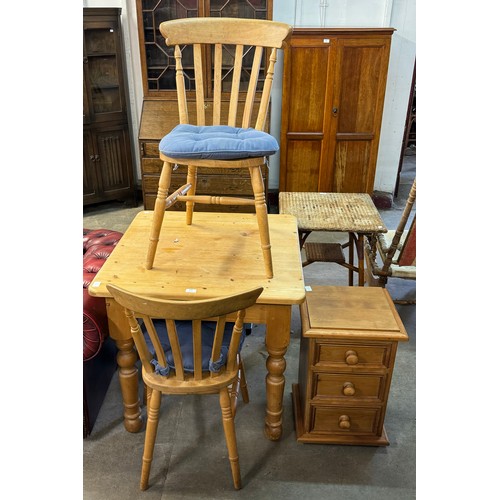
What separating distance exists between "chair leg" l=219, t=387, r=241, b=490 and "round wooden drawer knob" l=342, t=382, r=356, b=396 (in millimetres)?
456

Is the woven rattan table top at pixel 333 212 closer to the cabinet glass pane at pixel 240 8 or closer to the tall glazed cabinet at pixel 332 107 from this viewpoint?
the tall glazed cabinet at pixel 332 107

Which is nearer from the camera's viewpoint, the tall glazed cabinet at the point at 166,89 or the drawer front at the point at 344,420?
the drawer front at the point at 344,420

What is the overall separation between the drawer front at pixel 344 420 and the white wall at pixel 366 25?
2.82 meters

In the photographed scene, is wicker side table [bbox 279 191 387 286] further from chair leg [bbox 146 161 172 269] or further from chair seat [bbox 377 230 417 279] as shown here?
chair leg [bbox 146 161 172 269]

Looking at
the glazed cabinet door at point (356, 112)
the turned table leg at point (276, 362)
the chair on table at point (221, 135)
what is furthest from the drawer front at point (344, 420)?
the glazed cabinet door at point (356, 112)

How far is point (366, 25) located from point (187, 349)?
3349 millimetres

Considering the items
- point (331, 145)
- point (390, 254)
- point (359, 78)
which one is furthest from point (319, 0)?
point (390, 254)

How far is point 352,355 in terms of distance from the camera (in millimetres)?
1724

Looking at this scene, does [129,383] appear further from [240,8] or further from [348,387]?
[240,8]

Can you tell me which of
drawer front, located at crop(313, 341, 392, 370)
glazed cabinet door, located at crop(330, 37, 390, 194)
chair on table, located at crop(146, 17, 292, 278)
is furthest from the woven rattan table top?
glazed cabinet door, located at crop(330, 37, 390, 194)

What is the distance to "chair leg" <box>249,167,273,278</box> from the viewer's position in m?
1.65

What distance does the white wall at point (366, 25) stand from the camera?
3.78 m

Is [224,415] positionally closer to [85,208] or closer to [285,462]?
[285,462]

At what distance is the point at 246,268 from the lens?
5.88ft
